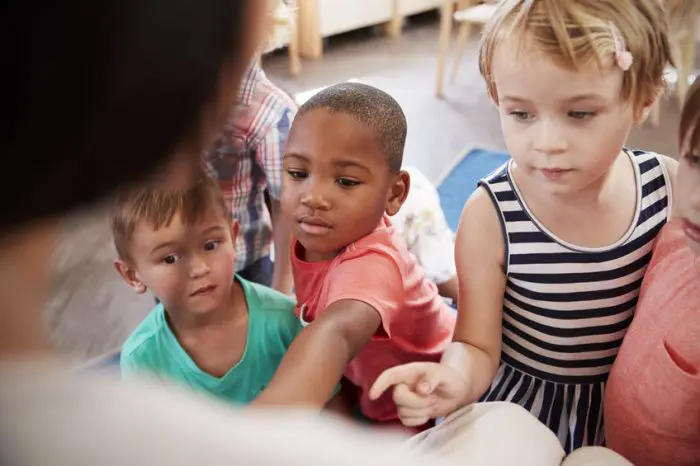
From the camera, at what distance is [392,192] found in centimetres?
92

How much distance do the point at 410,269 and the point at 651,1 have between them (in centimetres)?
42

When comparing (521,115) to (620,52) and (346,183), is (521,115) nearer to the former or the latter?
(620,52)

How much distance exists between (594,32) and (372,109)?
300mm

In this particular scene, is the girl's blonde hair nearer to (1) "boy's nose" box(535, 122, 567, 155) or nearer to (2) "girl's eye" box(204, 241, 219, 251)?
(1) "boy's nose" box(535, 122, 567, 155)

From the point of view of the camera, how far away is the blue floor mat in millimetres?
1896

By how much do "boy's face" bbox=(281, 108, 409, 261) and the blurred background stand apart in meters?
0.48

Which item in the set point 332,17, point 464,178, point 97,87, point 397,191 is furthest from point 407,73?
point 97,87

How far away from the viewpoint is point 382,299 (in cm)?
78

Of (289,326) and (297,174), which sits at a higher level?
(297,174)

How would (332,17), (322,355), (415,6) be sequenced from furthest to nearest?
(415,6), (332,17), (322,355)

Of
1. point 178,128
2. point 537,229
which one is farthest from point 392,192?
point 178,128

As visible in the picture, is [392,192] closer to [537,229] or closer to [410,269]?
[410,269]

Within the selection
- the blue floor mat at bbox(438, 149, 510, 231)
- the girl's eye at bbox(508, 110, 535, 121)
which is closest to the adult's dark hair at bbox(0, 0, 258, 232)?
the girl's eye at bbox(508, 110, 535, 121)

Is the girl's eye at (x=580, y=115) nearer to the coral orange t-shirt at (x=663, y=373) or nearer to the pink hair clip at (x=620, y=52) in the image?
the pink hair clip at (x=620, y=52)
